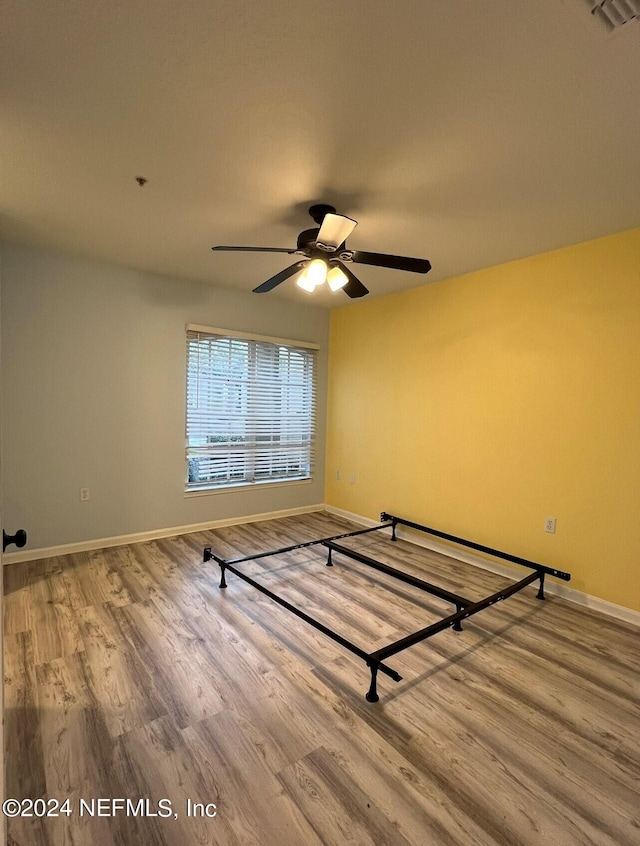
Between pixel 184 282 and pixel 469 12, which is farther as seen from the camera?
pixel 184 282

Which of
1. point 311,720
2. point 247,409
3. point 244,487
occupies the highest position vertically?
point 247,409

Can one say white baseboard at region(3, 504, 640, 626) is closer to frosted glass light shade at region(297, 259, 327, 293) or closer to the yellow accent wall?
the yellow accent wall

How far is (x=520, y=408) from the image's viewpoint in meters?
3.11

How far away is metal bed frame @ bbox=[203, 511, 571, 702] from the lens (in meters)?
1.80

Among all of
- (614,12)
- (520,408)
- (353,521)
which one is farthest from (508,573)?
(614,12)

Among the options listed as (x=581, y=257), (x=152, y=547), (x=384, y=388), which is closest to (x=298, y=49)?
(x=581, y=257)

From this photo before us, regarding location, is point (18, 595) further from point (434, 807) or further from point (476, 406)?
point (476, 406)

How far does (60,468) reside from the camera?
3285 mm

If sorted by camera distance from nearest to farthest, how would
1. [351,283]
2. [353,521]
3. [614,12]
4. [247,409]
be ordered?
[614,12] → [351,283] → [247,409] → [353,521]

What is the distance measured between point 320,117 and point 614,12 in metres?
0.98

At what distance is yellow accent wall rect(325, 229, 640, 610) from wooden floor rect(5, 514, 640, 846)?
58cm

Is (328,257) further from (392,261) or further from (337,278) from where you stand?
(392,261)

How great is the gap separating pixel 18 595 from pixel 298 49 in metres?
3.32

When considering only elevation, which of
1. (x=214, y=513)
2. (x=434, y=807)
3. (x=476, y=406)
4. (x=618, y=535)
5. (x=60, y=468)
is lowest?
(x=434, y=807)
